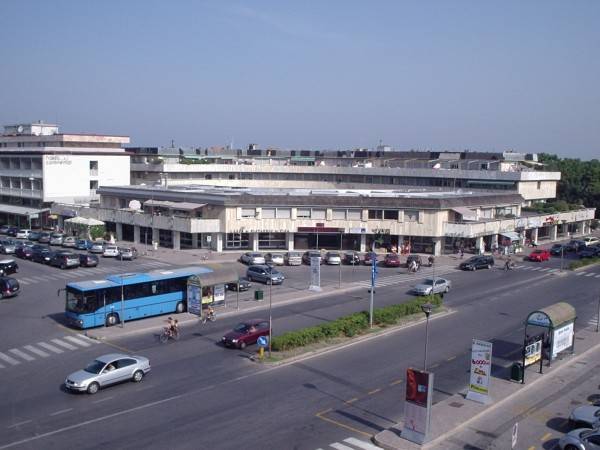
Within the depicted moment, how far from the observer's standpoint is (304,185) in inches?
4390

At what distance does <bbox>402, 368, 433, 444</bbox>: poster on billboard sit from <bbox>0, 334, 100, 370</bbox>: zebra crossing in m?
19.1

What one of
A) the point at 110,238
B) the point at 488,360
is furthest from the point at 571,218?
the point at 488,360

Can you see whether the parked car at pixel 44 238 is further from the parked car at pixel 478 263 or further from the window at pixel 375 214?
the parked car at pixel 478 263

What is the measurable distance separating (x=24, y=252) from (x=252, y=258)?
76.1 ft

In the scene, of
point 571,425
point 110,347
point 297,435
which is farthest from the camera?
point 110,347

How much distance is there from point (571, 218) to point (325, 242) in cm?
4093

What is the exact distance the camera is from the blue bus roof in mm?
36875

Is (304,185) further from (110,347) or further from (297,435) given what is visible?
(297,435)

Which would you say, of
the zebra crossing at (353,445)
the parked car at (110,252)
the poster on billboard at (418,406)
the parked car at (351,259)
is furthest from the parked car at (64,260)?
the poster on billboard at (418,406)

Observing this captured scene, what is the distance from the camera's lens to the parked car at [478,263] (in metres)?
61.3

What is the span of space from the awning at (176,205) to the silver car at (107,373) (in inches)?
1593

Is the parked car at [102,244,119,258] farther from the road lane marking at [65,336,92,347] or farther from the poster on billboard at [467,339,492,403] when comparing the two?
the poster on billboard at [467,339,492,403]

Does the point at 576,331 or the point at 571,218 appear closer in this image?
the point at 576,331

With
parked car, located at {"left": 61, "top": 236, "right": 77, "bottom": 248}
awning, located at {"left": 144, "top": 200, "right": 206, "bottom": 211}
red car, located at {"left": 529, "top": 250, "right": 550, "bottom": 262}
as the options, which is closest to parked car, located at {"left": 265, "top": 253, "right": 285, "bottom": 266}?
awning, located at {"left": 144, "top": 200, "right": 206, "bottom": 211}
